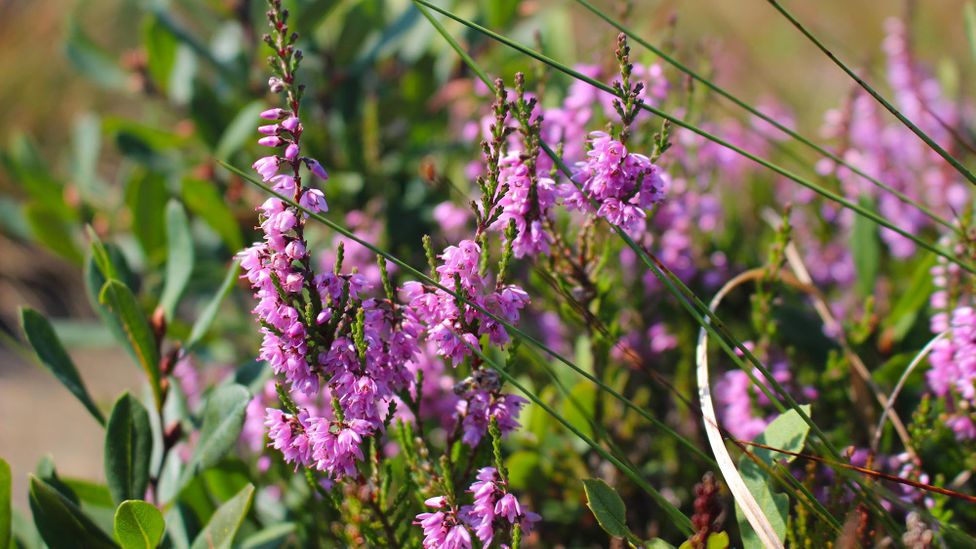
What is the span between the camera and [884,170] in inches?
119

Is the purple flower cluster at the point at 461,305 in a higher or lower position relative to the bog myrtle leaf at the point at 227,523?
higher

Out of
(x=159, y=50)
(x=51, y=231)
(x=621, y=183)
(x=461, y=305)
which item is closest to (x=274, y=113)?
(x=461, y=305)

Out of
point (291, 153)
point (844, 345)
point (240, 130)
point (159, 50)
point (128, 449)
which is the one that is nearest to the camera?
point (291, 153)

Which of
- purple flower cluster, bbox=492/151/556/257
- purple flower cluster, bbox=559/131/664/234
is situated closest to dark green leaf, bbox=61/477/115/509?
purple flower cluster, bbox=492/151/556/257

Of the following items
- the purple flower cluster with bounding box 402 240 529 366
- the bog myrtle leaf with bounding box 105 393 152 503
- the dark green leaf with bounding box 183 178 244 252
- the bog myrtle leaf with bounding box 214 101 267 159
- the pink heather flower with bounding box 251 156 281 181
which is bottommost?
the bog myrtle leaf with bounding box 105 393 152 503

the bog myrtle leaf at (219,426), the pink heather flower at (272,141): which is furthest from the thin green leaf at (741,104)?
the bog myrtle leaf at (219,426)

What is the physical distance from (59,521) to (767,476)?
1.25m

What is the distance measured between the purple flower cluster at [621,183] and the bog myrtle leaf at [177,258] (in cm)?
97

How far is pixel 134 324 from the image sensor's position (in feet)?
5.70

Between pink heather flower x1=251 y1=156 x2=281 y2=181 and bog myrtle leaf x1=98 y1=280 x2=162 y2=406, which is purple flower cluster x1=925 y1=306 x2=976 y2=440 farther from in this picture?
bog myrtle leaf x1=98 y1=280 x2=162 y2=406

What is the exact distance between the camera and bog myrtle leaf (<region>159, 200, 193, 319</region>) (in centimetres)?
196

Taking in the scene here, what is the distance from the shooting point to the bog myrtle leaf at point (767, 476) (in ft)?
4.66

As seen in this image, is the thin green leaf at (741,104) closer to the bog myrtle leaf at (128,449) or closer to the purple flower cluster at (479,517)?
the purple flower cluster at (479,517)

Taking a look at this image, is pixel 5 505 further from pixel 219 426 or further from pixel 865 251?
pixel 865 251
